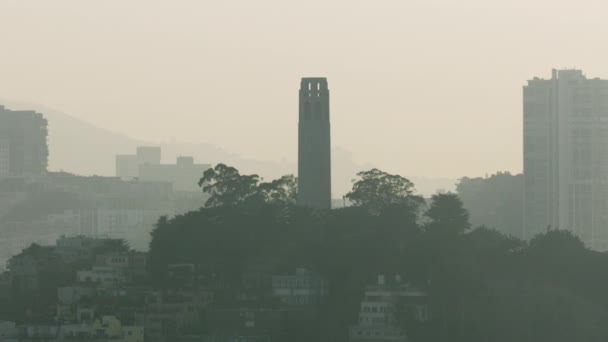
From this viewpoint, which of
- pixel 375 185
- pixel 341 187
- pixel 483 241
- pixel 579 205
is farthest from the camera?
pixel 341 187

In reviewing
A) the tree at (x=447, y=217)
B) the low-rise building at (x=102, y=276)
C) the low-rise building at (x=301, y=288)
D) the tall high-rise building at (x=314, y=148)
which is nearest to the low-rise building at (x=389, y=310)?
the low-rise building at (x=301, y=288)

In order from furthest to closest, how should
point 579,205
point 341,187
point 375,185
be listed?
point 341,187 < point 579,205 < point 375,185

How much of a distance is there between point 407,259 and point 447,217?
Answer: 4522mm

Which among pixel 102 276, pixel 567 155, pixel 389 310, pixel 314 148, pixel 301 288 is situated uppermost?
pixel 567 155

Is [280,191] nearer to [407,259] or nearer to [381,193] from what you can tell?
[381,193]

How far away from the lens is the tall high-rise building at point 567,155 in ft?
451

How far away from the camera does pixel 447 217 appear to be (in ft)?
283

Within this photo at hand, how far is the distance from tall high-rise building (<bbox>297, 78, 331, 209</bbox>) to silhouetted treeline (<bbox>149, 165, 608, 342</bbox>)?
1.31 metres

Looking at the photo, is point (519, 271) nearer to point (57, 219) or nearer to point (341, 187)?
point (57, 219)

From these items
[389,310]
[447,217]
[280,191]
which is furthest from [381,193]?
[389,310]

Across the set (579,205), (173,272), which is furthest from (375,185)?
(579,205)

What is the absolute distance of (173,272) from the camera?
83.9 meters

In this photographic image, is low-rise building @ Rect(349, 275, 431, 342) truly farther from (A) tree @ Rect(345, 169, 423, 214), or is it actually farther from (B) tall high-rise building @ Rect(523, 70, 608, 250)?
(B) tall high-rise building @ Rect(523, 70, 608, 250)

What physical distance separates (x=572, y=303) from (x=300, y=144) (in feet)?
52.1
